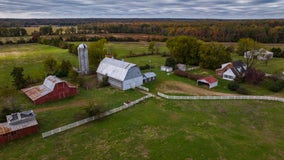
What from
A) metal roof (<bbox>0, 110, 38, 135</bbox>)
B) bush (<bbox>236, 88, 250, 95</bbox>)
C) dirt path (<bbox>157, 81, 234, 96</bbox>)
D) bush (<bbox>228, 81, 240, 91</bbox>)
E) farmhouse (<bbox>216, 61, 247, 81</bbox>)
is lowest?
metal roof (<bbox>0, 110, 38, 135</bbox>)

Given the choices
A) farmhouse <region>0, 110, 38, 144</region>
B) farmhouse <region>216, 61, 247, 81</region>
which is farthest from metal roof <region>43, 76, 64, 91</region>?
farmhouse <region>216, 61, 247, 81</region>

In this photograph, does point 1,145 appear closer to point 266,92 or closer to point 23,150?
point 23,150

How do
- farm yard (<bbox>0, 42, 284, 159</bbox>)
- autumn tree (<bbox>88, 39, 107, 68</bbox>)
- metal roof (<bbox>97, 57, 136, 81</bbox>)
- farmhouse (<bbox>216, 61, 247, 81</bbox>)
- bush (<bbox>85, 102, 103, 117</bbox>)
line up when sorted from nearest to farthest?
farm yard (<bbox>0, 42, 284, 159</bbox>) → bush (<bbox>85, 102, 103, 117</bbox>) → metal roof (<bbox>97, 57, 136, 81</bbox>) → farmhouse (<bbox>216, 61, 247, 81</bbox>) → autumn tree (<bbox>88, 39, 107, 68</bbox>)

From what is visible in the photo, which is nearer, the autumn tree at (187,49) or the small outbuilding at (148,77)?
the small outbuilding at (148,77)

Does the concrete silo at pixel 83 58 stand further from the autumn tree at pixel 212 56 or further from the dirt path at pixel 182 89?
the autumn tree at pixel 212 56

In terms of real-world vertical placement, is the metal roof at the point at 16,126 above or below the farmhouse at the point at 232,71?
below

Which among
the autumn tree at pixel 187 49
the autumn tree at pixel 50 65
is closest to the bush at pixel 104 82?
the autumn tree at pixel 50 65

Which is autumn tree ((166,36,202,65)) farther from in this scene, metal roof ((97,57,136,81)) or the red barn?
the red barn
